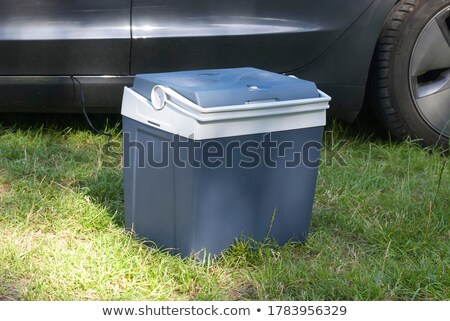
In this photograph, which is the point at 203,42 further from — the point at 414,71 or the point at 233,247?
the point at 233,247

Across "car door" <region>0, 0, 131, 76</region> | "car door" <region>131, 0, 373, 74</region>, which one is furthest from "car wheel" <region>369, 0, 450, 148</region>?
"car door" <region>0, 0, 131, 76</region>

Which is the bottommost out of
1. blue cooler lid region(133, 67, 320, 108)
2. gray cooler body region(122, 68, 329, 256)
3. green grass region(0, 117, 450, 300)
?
green grass region(0, 117, 450, 300)

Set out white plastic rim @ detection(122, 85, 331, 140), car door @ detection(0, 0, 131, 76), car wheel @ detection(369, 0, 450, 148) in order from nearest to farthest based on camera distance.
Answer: white plastic rim @ detection(122, 85, 331, 140) < car door @ detection(0, 0, 131, 76) < car wheel @ detection(369, 0, 450, 148)

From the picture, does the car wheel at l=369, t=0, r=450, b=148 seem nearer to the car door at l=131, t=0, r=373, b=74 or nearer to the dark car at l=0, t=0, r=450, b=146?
the dark car at l=0, t=0, r=450, b=146

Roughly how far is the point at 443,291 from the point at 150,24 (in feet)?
6.21

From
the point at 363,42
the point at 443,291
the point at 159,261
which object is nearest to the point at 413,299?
the point at 443,291

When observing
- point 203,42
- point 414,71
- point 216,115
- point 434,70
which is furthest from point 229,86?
point 434,70

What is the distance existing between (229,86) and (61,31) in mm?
1303

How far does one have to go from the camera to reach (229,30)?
4.06m

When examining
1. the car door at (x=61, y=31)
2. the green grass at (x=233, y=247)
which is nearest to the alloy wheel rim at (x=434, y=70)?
the green grass at (x=233, y=247)

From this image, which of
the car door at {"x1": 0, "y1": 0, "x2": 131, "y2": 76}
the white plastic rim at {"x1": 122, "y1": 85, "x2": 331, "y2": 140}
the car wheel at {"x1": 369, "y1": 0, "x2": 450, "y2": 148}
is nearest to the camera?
the white plastic rim at {"x1": 122, "y1": 85, "x2": 331, "y2": 140}

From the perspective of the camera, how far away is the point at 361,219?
11.6 feet

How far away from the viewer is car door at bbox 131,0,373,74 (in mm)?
4031
